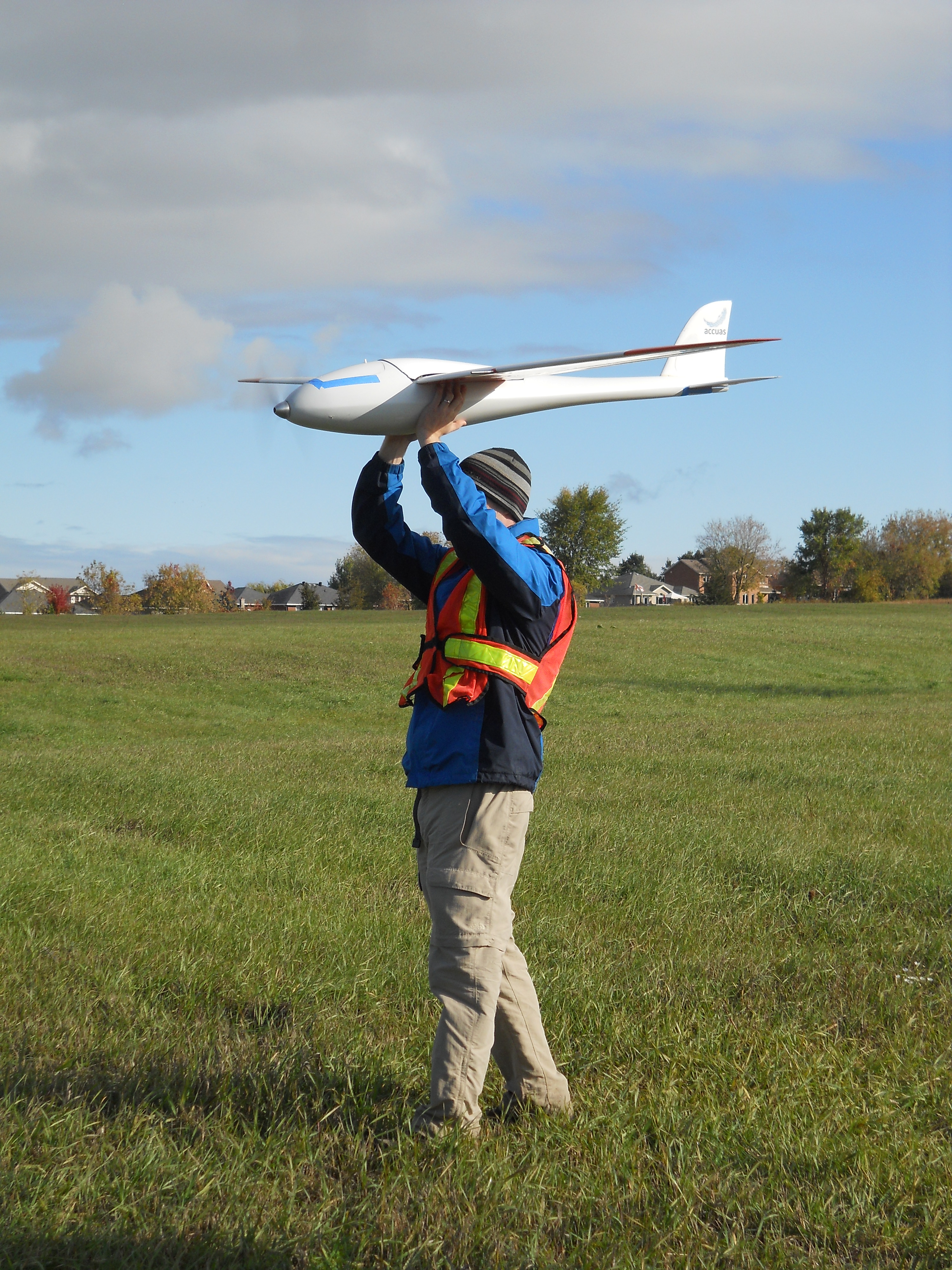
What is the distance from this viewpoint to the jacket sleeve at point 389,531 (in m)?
4.29

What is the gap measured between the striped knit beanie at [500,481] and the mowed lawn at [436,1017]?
7.11 feet

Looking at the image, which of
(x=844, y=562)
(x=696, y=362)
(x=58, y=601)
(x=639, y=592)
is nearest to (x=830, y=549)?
(x=844, y=562)

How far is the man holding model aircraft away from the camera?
3.60 m

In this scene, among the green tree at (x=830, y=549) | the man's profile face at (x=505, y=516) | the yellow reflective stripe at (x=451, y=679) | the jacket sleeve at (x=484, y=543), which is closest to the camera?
the jacket sleeve at (x=484, y=543)

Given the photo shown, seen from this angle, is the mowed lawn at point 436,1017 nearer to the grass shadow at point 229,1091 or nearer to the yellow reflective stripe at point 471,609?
the grass shadow at point 229,1091

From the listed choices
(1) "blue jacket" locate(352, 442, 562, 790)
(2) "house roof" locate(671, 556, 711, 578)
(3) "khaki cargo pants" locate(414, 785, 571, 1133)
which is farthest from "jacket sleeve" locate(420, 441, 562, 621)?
(2) "house roof" locate(671, 556, 711, 578)

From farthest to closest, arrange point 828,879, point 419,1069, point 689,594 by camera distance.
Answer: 1. point 689,594
2. point 828,879
3. point 419,1069

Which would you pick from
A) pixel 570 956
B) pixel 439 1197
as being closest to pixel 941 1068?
pixel 570 956

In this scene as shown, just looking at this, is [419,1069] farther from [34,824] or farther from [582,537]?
[582,537]

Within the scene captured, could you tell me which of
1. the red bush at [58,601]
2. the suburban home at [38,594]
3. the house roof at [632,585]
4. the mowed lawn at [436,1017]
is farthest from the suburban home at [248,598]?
the mowed lawn at [436,1017]

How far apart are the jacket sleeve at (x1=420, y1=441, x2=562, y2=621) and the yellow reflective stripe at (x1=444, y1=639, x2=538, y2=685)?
0.15m

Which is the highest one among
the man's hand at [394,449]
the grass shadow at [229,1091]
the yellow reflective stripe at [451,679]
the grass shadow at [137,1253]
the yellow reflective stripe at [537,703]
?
the man's hand at [394,449]

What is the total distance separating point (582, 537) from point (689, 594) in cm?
8494

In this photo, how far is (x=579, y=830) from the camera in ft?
→ 27.1
